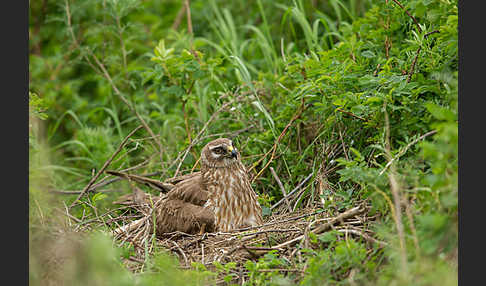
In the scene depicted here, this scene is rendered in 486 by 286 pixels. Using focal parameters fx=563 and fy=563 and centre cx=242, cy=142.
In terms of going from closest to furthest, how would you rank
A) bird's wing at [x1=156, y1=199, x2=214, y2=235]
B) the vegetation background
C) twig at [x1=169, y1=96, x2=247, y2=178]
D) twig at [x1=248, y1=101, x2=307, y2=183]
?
the vegetation background, bird's wing at [x1=156, y1=199, x2=214, y2=235], twig at [x1=248, y1=101, x2=307, y2=183], twig at [x1=169, y1=96, x2=247, y2=178]

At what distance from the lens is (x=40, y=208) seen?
15.0 ft

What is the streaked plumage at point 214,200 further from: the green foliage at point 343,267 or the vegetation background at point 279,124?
the green foliage at point 343,267

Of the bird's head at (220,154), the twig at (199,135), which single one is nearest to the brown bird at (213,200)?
the bird's head at (220,154)

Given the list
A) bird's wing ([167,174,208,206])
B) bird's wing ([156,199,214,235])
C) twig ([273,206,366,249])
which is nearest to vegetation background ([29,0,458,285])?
twig ([273,206,366,249])

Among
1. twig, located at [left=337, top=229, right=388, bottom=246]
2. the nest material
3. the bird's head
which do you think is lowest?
the nest material

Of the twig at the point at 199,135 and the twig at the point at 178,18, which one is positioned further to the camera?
the twig at the point at 178,18

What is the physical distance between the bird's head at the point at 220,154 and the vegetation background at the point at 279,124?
560 millimetres

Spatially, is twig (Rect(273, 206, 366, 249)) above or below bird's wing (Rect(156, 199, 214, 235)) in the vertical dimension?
above

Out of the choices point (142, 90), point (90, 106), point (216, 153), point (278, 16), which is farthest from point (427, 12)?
point (90, 106)

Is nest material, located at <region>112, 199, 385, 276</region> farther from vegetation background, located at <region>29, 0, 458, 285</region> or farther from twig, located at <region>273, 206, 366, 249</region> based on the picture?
vegetation background, located at <region>29, 0, 458, 285</region>

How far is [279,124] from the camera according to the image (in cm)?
579

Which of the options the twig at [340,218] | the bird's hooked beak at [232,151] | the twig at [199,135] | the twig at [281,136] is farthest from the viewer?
the twig at [199,135]

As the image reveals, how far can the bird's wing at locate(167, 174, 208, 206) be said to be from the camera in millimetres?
5094

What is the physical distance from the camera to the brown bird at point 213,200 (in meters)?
4.98
